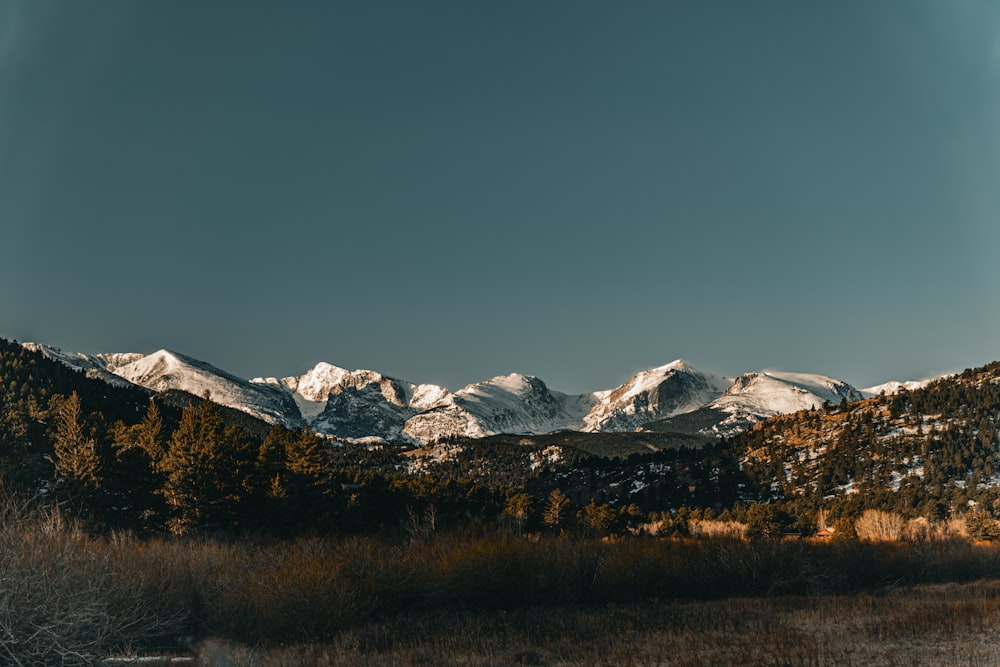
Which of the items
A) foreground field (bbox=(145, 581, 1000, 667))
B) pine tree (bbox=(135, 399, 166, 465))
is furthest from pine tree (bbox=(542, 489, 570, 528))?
foreground field (bbox=(145, 581, 1000, 667))

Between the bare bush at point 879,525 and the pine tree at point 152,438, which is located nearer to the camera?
the pine tree at point 152,438

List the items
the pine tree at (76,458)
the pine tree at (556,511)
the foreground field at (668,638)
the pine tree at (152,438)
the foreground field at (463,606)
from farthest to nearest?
the pine tree at (556,511) → the pine tree at (152,438) → the pine tree at (76,458) → the foreground field at (668,638) → the foreground field at (463,606)

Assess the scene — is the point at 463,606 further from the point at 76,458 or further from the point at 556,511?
the point at 556,511

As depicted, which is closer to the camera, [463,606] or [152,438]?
[463,606]

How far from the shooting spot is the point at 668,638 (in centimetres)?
2261

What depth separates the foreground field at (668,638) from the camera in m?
19.3

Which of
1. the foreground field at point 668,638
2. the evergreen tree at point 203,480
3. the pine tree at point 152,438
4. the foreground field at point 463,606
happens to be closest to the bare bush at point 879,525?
the foreground field at point 463,606

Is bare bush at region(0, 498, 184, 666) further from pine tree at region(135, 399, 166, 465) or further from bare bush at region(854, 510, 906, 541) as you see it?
bare bush at region(854, 510, 906, 541)

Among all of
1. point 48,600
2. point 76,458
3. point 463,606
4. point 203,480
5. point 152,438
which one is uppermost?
point 152,438

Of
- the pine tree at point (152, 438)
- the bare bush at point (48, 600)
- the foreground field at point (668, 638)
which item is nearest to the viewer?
the bare bush at point (48, 600)

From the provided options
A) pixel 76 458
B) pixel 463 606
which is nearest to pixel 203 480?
pixel 76 458

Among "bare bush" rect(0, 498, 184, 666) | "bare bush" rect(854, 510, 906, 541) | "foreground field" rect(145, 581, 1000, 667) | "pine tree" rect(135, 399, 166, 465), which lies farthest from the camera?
"bare bush" rect(854, 510, 906, 541)

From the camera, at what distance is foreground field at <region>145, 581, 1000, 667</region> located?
63.4 ft

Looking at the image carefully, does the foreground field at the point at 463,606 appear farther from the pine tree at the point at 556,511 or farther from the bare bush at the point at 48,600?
the pine tree at the point at 556,511
